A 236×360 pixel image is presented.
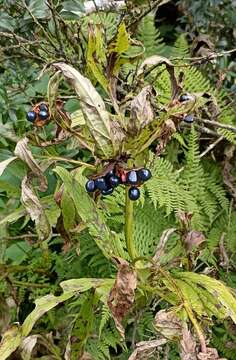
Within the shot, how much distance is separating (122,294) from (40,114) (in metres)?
0.38

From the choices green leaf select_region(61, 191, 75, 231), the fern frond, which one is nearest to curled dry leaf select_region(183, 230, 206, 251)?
green leaf select_region(61, 191, 75, 231)

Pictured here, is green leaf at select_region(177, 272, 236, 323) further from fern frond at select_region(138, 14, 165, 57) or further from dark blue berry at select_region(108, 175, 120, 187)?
fern frond at select_region(138, 14, 165, 57)

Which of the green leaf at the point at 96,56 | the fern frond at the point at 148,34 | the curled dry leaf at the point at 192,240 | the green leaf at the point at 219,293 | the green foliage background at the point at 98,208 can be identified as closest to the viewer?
the green leaf at the point at 96,56

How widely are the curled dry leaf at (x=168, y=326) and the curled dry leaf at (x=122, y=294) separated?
6 cm

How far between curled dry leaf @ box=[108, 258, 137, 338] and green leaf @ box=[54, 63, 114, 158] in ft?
0.80

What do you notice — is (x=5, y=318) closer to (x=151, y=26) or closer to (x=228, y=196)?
(x=228, y=196)

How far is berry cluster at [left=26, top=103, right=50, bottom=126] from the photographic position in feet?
5.16

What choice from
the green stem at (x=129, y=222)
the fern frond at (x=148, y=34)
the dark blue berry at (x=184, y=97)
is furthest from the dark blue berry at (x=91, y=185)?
the fern frond at (x=148, y=34)

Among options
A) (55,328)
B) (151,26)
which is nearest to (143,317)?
(55,328)

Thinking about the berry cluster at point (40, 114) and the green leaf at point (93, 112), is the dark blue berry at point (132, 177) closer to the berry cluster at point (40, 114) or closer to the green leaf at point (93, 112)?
Result: the green leaf at point (93, 112)

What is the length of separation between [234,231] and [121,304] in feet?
2.73

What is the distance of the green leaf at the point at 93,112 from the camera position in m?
1.41

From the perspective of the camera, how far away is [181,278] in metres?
1.70

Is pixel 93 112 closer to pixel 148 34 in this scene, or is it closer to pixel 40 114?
pixel 40 114
